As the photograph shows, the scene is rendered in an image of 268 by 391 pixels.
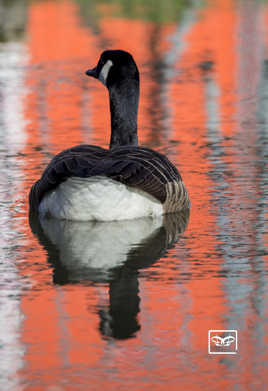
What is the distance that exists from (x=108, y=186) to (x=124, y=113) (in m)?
2.09

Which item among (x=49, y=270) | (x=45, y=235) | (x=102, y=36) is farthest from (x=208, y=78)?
(x=49, y=270)

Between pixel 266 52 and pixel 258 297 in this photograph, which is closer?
pixel 258 297

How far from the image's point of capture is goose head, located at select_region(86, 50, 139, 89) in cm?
1241

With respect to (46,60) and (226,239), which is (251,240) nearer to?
(226,239)

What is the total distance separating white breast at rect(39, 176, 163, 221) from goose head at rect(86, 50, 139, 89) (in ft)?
6.16

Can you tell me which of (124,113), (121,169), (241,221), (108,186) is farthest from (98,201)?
(124,113)

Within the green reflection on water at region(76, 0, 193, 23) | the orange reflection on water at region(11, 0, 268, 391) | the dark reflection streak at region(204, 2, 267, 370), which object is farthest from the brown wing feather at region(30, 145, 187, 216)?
the green reflection on water at region(76, 0, 193, 23)

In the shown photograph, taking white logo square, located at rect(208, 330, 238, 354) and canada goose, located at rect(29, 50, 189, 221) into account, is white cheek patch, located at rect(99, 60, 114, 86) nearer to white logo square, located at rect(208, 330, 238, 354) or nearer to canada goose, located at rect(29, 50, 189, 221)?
canada goose, located at rect(29, 50, 189, 221)

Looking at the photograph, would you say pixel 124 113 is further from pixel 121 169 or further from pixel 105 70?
pixel 121 169

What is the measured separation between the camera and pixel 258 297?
26.8ft

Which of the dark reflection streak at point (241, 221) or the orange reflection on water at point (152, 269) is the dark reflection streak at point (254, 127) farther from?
the orange reflection on water at point (152, 269)

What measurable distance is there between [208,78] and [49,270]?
47.2 feet

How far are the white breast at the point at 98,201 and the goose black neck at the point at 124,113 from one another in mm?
1393

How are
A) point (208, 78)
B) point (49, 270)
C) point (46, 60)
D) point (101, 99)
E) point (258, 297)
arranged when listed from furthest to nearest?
point (46, 60), point (208, 78), point (101, 99), point (49, 270), point (258, 297)
